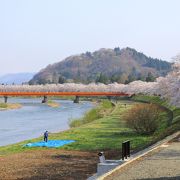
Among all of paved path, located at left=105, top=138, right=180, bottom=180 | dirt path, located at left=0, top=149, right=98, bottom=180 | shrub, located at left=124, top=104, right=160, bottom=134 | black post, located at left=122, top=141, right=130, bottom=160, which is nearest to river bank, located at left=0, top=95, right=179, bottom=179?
dirt path, located at left=0, top=149, right=98, bottom=180

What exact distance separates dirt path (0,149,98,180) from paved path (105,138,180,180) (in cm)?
419

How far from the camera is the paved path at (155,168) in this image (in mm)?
14984

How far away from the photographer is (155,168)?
16.5 metres

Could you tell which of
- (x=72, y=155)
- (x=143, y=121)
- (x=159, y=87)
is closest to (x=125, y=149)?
(x=72, y=155)

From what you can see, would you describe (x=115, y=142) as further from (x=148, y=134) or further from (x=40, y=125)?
(x=40, y=125)

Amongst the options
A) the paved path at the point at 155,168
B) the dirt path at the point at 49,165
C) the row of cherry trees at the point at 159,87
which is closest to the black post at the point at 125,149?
the paved path at the point at 155,168

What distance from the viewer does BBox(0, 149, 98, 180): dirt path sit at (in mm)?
23434

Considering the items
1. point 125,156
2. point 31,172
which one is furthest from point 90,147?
point 125,156

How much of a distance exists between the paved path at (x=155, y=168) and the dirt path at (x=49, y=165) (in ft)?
13.7

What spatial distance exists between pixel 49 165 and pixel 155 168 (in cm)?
1133

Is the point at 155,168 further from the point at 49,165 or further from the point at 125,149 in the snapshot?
the point at 49,165

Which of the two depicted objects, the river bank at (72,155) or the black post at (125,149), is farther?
the river bank at (72,155)

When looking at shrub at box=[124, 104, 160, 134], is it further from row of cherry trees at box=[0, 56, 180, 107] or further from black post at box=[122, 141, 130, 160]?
black post at box=[122, 141, 130, 160]

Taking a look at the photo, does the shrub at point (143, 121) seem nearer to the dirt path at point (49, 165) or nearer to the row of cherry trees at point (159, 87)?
the row of cherry trees at point (159, 87)
